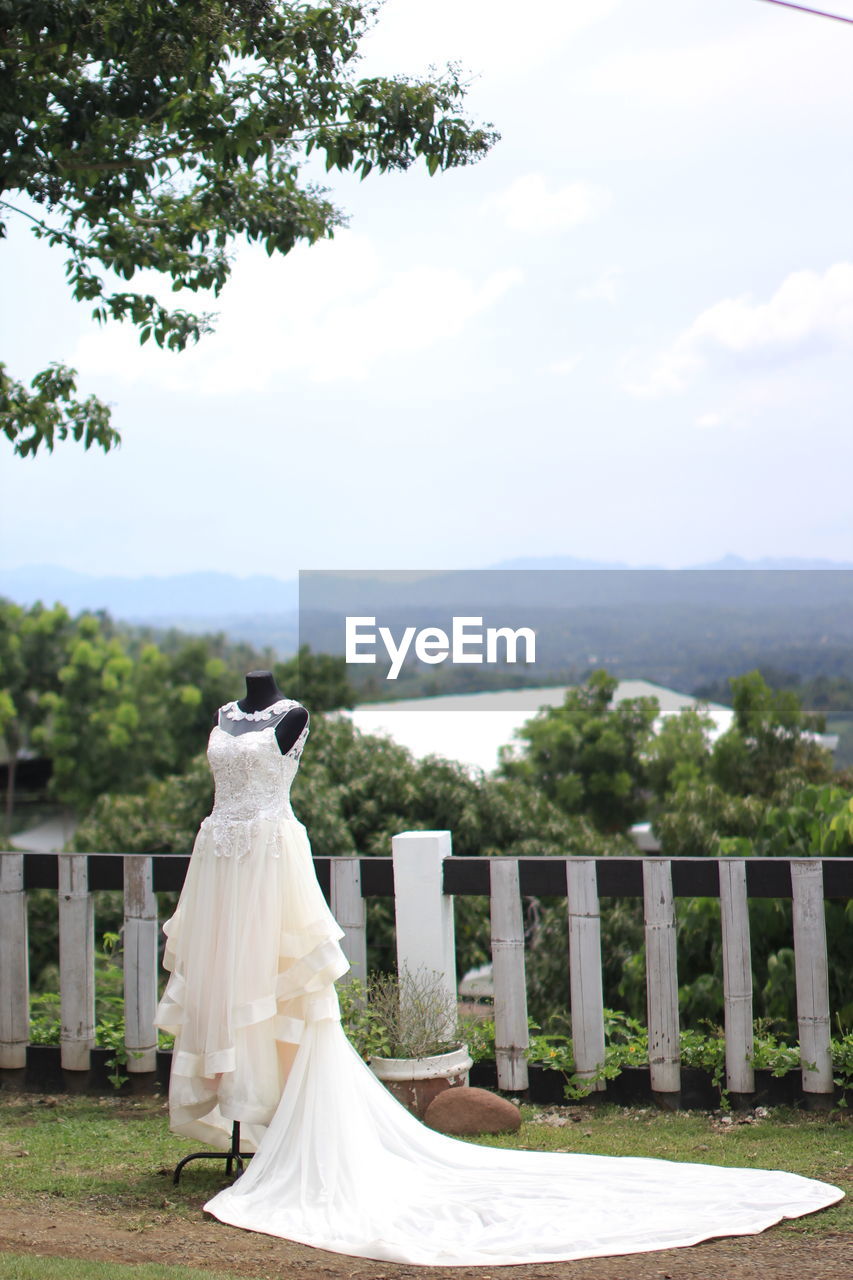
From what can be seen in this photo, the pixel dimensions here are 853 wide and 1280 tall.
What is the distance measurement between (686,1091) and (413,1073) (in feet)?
3.60

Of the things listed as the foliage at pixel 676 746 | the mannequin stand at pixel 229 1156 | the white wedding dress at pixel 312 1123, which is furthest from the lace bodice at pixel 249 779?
the foliage at pixel 676 746

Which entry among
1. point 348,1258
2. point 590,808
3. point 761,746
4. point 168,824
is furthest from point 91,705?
point 348,1258

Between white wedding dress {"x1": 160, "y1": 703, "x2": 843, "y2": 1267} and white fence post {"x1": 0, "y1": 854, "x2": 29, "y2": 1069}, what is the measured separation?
150 centimetres

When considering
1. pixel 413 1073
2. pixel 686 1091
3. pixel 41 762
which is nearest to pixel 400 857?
pixel 413 1073

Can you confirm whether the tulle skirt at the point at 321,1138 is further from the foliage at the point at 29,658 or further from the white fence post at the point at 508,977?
the foliage at the point at 29,658

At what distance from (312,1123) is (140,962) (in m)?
1.63

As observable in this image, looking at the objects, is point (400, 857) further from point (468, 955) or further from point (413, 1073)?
point (468, 955)

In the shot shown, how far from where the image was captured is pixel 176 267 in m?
7.06

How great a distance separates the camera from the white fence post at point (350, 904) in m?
5.46

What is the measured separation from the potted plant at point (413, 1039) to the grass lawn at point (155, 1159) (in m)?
0.34

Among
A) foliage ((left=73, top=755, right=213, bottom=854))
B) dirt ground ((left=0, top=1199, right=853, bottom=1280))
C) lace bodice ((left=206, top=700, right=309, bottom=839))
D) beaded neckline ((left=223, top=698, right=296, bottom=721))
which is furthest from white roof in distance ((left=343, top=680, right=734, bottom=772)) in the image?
dirt ground ((left=0, top=1199, right=853, bottom=1280))

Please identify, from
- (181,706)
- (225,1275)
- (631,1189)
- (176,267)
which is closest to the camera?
(225,1275)

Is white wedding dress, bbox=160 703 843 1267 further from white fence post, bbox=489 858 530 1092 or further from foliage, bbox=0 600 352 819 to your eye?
foliage, bbox=0 600 352 819

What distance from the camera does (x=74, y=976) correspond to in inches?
224
